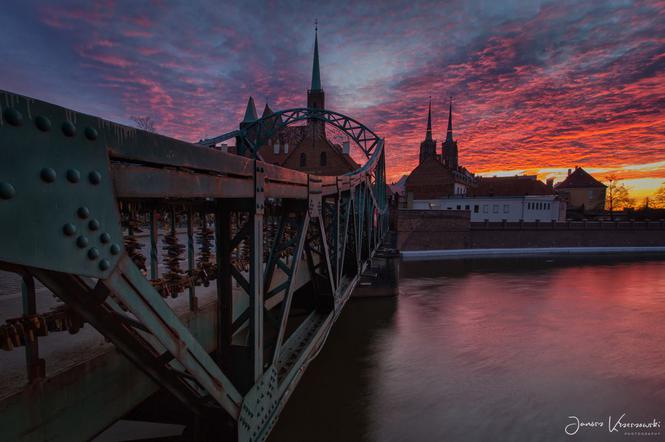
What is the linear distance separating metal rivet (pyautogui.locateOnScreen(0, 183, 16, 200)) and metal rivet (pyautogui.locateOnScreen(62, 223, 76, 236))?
0.20m

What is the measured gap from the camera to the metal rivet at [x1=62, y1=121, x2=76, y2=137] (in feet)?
3.95

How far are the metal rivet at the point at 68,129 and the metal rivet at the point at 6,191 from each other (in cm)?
26

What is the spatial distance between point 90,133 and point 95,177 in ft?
0.54

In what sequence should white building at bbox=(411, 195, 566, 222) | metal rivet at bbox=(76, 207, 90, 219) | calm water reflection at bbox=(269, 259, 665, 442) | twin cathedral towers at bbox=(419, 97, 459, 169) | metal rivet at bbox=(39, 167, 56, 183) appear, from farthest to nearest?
1. twin cathedral towers at bbox=(419, 97, 459, 169)
2. white building at bbox=(411, 195, 566, 222)
3. calm water reflection at bbox=(269, 259, 665, 442)
4. metal rivet at bbox=(76, 207, 90, 219)
5. metal rivet at bbox=(39, 167, 56, 183)

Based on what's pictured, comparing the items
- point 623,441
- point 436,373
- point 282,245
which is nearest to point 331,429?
point 436,373

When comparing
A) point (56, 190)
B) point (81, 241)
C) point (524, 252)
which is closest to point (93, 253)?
point (81, 241)

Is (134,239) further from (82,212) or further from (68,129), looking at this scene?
(68,129)

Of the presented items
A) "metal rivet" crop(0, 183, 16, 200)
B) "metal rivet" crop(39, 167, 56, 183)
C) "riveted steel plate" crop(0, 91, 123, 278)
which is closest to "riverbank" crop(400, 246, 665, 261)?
"riveted steel plate" crop(0, 91, 123, 278)

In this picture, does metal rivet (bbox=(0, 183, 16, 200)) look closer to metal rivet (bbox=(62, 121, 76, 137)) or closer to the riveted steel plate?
the riveted steel plate

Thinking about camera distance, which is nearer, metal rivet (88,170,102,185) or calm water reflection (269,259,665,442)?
metal rivet (88,170,102,185)

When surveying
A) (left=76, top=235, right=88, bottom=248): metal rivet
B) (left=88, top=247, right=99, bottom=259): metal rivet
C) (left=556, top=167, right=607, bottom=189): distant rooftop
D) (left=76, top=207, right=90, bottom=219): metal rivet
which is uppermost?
(left=556, top=167, right=607, bottom=189): distant rooftop

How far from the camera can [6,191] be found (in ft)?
3.41

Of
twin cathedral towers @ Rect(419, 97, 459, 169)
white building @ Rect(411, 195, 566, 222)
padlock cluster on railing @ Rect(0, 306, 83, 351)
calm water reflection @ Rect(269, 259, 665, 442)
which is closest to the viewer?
padlock cluster on railing @ Rect(0, 306, 83, 351)

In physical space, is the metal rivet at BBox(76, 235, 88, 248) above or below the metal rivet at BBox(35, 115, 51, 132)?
below
